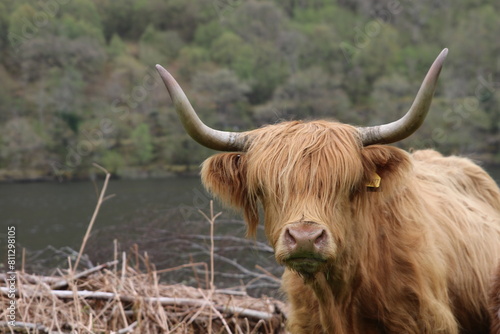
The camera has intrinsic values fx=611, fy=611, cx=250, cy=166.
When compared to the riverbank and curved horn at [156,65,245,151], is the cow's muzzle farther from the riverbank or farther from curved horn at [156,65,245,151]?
the riverbank

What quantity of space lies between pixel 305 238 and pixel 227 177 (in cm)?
110

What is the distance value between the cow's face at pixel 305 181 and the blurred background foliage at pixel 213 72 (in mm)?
36260

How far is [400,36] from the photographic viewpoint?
245ft

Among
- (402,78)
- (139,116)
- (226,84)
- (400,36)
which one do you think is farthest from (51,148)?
(400,36)

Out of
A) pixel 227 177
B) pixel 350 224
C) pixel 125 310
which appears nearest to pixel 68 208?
pixel 125 310

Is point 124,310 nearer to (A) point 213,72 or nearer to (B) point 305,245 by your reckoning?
(B) point 305,245

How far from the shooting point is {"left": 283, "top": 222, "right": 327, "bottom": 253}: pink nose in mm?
3441

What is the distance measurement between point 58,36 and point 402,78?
1477 inches

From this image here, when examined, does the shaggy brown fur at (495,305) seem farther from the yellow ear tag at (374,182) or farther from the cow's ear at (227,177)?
the cow's ear at (227,177)

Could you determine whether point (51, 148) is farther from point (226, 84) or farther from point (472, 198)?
point (472, 198)

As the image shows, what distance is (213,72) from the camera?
67562mm

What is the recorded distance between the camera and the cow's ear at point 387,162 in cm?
404

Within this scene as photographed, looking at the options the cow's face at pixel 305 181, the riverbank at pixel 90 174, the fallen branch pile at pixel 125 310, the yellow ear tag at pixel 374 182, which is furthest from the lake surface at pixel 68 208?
the yellow ear tag at pixel 374 182

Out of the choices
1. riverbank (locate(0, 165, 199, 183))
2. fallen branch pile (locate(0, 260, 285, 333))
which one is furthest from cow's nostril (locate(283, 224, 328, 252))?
riverbank (locate(0, 165, 199, 183))
